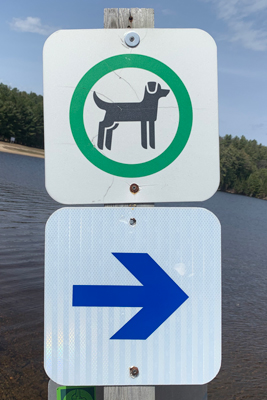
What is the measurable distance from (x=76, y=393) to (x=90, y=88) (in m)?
1.26

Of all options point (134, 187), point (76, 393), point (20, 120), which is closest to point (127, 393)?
point (76, 393)

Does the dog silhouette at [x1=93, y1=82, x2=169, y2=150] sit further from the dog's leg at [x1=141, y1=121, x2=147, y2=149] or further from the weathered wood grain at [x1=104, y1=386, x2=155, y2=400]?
the weathered wood grain at [x1=104, y1=386, x2=155, y2=400]

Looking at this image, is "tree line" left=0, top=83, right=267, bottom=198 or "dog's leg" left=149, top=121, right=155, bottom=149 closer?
"dog's leg" left=149, top=121, right=155, bottom=149

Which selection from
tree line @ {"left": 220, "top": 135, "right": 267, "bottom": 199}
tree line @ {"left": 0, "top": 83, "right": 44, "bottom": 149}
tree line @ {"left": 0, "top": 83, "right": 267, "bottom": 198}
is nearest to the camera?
tree line @ {"left": 220, "top": 135, "right": 267, "bottom": 199}

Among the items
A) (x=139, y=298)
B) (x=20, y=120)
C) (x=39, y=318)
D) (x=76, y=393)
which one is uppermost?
(x=20, y=120)

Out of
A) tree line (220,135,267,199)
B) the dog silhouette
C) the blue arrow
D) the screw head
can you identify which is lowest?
tree line (220,135,267,199)

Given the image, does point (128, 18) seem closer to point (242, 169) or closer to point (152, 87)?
point (152, 87)

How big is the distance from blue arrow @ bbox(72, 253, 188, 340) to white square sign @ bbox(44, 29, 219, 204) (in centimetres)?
29

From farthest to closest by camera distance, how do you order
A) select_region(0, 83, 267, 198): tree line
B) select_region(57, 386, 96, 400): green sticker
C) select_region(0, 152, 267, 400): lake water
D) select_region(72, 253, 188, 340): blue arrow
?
select_region(0, 83, 267, 198): tree line < select_region(0, 152, 267, 400): lake water < select_region(57, 386, 96, 400): green sticker < select_region(72, 253, 188, 340): blue arrow

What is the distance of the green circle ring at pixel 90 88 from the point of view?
143 centimetres

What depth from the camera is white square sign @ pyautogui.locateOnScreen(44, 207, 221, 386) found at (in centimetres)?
139

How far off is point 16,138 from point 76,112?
76.3 meters

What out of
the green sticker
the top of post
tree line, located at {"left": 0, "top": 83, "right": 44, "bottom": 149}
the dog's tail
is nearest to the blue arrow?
the green sticker

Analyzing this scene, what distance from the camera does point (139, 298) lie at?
1.39 metres
